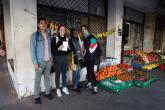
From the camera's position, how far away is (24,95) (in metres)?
3.21

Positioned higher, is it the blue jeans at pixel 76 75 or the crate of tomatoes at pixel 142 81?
the blue jeans at pixel 76 75

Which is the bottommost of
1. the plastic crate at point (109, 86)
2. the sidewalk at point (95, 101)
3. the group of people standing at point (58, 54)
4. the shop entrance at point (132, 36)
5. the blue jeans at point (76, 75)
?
the sidewalk at point (95, 101)

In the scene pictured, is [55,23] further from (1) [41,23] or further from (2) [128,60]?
(2) [128,60]

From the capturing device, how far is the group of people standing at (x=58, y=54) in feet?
9.49

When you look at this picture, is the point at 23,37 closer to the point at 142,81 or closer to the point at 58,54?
the point at 58,54

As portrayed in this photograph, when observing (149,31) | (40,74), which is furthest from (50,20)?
(149,31)

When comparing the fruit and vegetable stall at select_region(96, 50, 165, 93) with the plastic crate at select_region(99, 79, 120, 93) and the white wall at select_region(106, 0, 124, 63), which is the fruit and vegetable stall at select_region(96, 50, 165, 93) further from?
the white wall at select_region(106, 0, 124, 63)

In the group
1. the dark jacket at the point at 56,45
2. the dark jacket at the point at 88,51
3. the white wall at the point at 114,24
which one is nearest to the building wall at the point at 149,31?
the white wall at the point at 114,24

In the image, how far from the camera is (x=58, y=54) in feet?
10.4

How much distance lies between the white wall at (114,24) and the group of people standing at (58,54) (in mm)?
1782

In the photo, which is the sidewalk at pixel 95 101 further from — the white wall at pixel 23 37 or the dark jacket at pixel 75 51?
the dark jacket at pixel 75 51

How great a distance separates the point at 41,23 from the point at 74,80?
1.60 m

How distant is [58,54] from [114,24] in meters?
2.64

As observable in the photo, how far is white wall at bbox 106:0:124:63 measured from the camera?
4943 millimetres
